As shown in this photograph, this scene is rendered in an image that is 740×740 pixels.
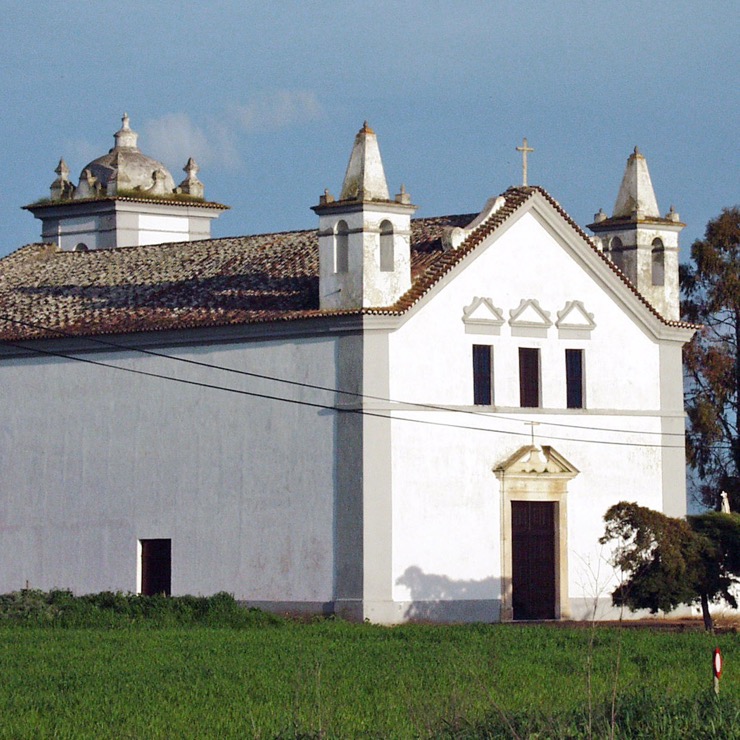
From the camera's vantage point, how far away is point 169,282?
36625 millimetres

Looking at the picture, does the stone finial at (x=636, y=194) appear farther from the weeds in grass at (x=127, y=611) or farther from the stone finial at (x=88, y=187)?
the stone finial at (x=88, y=187)

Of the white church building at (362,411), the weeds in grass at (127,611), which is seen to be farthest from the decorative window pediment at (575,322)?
the weeds in grass at (127,611)

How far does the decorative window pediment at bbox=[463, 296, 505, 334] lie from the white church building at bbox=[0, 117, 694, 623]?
53 mm

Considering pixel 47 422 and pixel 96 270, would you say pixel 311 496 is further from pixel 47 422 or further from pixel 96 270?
pixel 96 270

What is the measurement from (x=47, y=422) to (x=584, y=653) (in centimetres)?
1586

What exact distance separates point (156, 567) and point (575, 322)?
9346mm

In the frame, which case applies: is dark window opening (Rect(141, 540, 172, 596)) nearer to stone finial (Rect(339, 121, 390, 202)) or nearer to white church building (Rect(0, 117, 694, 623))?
white church building (Rect(0, 117, 694, 623))

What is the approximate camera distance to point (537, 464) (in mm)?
34125

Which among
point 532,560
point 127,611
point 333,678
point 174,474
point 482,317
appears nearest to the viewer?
point 333,678

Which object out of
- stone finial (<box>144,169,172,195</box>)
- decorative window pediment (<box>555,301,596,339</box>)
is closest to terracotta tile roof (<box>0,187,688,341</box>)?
decorative window pediment (<box>555,301,596,339</box>)

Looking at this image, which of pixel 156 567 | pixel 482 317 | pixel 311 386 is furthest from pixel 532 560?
pixel 156 567

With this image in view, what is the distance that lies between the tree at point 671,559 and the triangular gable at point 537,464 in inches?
134

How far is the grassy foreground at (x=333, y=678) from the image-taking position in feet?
48.0

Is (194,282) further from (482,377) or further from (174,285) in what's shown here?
(482,377)
